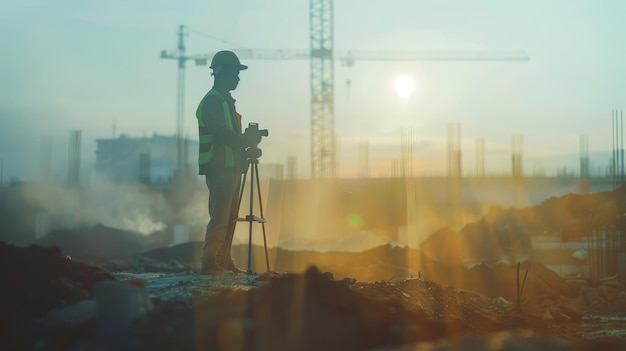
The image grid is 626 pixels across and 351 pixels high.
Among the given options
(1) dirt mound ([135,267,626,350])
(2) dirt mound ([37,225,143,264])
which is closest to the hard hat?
(1) dirt mound ([135,267,626,350])

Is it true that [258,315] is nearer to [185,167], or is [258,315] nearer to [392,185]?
[392,185]

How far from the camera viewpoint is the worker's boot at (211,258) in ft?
28.7

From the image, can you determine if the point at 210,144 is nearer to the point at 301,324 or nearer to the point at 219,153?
the point at 219,153

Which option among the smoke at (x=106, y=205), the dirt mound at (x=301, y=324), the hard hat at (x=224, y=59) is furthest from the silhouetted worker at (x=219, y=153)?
the smoke at (x=106, y=205)

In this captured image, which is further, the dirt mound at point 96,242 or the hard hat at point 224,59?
Result: the dirt mound at point 96,242

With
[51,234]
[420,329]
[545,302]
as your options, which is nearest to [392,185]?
[51,234]

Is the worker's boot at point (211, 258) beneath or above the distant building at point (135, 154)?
beneath

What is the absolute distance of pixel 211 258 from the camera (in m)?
8.76

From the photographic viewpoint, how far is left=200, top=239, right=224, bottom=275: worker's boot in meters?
8.75

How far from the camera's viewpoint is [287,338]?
5398 millimetres

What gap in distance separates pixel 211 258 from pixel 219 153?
1.08 meters

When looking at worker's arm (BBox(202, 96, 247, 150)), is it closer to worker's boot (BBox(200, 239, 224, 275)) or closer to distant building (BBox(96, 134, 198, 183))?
worker's boot (BBox(200, 239, 224, 275))

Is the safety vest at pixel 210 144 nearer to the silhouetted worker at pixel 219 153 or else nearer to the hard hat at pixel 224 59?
the silhouetted worker at pixel 219 153

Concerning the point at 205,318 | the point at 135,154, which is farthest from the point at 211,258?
the point at 135,154
